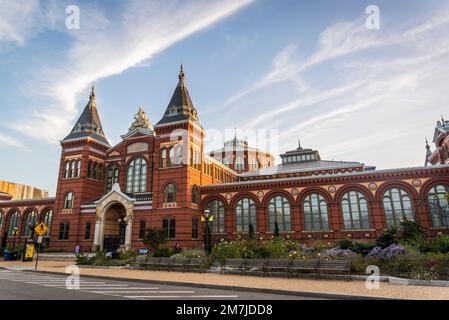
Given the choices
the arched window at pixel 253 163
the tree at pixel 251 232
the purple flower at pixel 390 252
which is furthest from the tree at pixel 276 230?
the arched window at pixel 253 163

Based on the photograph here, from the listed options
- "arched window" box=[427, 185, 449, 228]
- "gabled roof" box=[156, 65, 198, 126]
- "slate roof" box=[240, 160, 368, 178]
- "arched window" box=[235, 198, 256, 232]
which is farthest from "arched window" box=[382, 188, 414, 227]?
"gabled roof" box=[156, 65, 198, 126]

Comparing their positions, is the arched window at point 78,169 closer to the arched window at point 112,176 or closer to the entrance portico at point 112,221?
the arched window at point 112,176

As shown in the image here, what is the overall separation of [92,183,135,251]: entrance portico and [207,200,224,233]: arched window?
8.77 m

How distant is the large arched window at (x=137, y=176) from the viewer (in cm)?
3574

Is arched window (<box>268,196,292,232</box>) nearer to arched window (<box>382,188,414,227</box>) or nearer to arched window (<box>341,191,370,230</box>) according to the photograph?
arched window (<box>341,191,370,230</box>)

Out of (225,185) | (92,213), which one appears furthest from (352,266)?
(92,213)

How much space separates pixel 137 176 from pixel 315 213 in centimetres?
2140

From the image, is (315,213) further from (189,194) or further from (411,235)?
(189,194)

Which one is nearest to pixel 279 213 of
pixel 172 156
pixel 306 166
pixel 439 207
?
pixel 172 156

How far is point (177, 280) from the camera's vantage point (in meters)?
14.0

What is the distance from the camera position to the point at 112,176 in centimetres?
3866

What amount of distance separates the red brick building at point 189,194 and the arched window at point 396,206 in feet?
0.26
